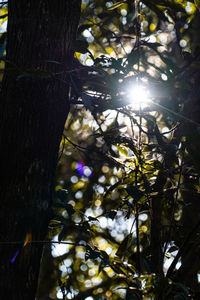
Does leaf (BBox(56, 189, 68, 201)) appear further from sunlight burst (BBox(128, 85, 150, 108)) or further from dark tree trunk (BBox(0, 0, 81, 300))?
sunlight burst (BBox(128, 85, 150, 108))

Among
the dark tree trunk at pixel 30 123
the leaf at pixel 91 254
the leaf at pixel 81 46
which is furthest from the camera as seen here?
the leaf at pixel 81 46

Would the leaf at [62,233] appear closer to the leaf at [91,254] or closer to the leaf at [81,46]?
the leaf at [91,254]

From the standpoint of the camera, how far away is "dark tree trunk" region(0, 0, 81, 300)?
1254 mm

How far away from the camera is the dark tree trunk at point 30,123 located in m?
1.25

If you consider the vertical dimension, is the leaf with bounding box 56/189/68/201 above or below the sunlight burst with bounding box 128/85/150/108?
below

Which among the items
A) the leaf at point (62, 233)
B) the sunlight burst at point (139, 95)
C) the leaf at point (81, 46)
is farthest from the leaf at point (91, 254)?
the leaf at point (81, 46)

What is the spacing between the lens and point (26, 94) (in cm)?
136

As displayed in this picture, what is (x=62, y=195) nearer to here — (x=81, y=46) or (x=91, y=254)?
(x=91, y=254)

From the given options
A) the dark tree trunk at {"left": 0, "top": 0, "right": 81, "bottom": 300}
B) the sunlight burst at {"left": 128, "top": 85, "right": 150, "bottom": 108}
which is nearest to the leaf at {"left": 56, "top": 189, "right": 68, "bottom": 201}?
the dark tree trunk at {"left": 0, "top": 0, "right": 81, "bottom": 300}

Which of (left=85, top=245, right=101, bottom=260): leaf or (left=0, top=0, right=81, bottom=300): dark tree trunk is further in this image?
(left=85, top=245, right=101, bottom=260): leaf

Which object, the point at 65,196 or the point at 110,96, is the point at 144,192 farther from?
the point at 110,96

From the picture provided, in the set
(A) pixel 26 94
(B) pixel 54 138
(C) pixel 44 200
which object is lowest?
(C) pixel 44 200

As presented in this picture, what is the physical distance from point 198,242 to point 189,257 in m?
0.09

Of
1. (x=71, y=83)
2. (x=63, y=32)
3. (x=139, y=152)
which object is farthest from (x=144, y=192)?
(x=63, y=32)
